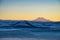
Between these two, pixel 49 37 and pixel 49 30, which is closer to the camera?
pixel 49 37

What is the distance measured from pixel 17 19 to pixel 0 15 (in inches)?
13.3

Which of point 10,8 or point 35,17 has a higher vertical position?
point 10,8

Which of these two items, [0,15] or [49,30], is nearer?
[49,30]

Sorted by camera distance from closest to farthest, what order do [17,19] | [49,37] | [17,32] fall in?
[49,37], [17,32], [17,19]

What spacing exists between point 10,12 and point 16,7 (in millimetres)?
150

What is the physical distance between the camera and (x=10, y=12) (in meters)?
1.85

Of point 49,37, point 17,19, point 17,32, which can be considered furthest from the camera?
point 17,19

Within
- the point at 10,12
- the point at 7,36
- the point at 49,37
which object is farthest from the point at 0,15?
the point at 49,37

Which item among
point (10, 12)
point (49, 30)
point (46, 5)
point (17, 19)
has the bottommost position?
point (49, 30)

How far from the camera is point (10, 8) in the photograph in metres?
1.85

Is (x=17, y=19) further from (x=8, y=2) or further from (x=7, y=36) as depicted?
(x=7, y=36)

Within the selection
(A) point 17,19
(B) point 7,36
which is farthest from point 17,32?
(A) point 17,19

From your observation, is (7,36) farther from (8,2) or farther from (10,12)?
(8,2)

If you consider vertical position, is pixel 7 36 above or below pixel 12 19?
below
